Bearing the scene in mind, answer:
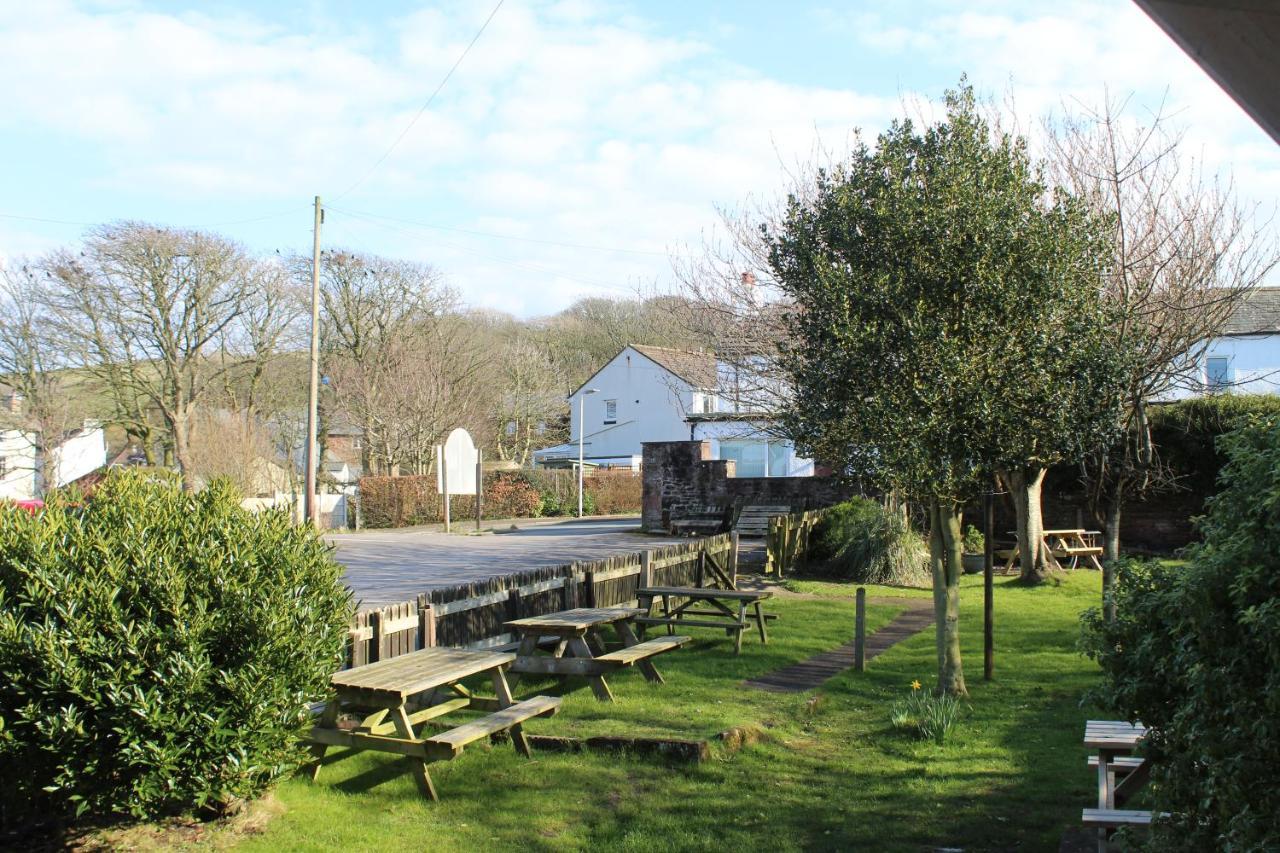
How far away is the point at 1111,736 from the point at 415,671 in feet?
14.1

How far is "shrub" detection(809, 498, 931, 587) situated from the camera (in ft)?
61.5

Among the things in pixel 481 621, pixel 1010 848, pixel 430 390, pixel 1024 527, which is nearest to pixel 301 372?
pixel 430 390

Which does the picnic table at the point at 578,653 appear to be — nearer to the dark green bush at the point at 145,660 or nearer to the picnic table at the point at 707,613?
the picnic table at the point at 707,613

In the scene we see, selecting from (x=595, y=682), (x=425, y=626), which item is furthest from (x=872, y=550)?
(x=425, y=626)

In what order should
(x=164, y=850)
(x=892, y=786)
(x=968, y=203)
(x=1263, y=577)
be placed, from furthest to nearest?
(x=968, y=203), (x=892, y=786), (x=164, y=850), (x=1263, y=577)

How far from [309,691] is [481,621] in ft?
13.5

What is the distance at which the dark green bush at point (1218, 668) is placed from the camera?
11.8 ft

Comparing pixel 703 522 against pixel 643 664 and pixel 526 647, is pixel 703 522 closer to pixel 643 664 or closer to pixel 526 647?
pixel 643 664

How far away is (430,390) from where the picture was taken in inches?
1687

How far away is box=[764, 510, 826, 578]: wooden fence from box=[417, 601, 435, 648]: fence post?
10595 mm

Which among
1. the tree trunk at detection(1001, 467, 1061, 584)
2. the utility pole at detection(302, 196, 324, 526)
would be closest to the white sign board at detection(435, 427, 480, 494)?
the utility pole at detection(302, 196, 324, 526)

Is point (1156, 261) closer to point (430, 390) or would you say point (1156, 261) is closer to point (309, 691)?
point (309, 691)

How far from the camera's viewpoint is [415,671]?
7023 mm

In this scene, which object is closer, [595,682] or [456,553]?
[595,682]
